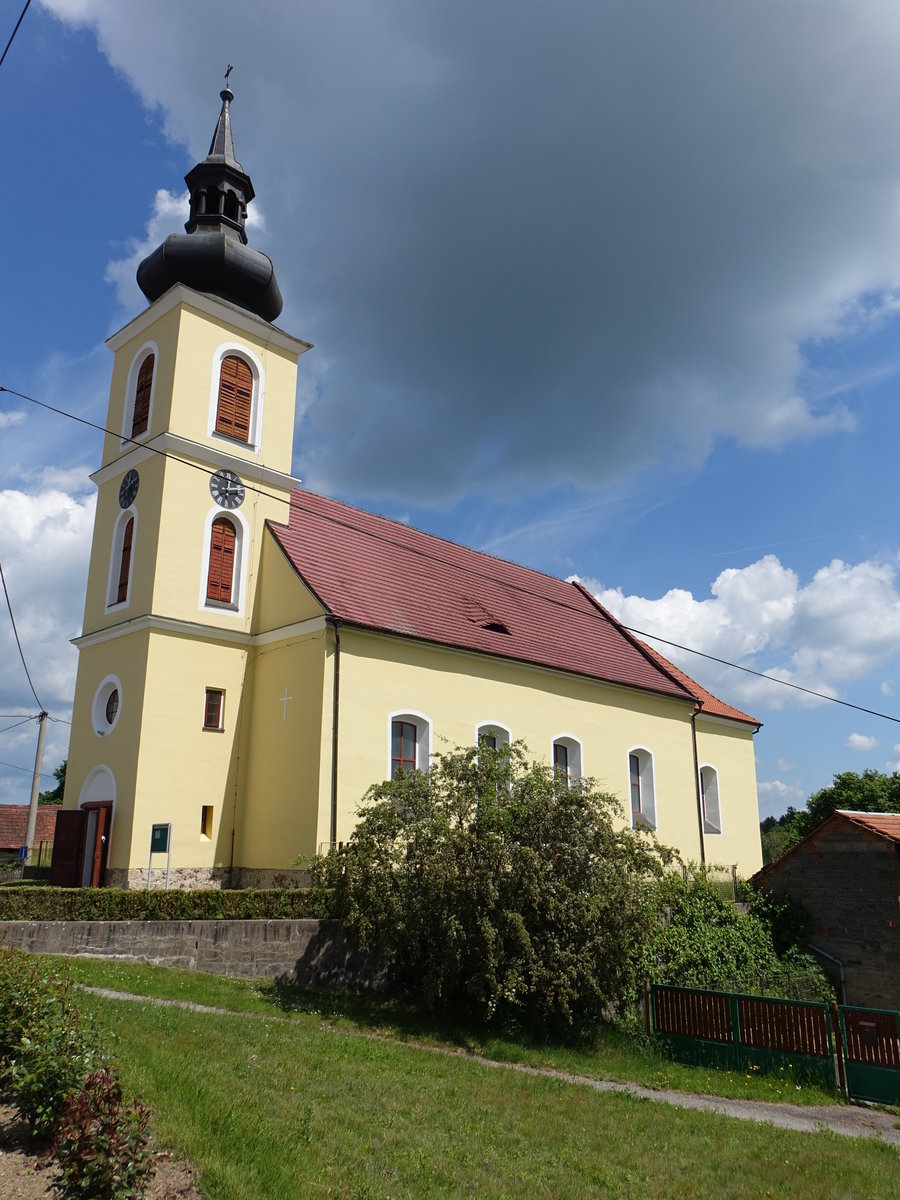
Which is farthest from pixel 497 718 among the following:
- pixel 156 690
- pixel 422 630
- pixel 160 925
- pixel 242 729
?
pixel 160 925

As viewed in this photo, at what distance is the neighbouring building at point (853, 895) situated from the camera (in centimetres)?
1777

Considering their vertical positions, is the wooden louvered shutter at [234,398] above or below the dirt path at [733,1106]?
above

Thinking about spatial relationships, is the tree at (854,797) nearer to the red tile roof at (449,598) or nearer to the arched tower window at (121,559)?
the red tile roof at (449,598)

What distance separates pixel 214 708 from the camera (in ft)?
65.0

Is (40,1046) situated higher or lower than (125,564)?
lower

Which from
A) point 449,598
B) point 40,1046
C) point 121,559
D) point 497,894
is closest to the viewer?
point 40,1046

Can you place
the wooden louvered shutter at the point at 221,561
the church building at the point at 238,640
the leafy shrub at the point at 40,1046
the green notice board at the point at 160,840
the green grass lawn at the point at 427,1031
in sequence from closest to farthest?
the leafy shrub at the point at 40,1046
the green grass lawn at the point at 427,1031
the green notice board at the point at 160,840
the church building at the point at 238,640
the wooden louvered shutter at the point at 221,561

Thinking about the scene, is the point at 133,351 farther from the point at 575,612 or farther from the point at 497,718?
the point at 575,612

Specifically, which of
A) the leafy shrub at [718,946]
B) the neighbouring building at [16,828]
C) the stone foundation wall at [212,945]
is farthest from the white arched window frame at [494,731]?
the neighbouring building at [16,828]

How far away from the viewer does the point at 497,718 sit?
73.0 ft

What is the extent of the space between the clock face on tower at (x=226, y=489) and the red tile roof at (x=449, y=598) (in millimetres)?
1096

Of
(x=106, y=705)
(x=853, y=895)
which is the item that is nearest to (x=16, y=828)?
(x=106, y=705)

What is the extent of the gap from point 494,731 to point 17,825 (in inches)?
1109

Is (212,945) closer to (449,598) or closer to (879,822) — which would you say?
(449,598)
